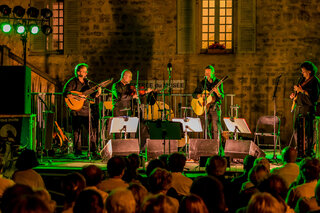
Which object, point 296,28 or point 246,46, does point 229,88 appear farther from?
point 296,28

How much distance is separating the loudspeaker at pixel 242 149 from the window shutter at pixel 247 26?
5.59 metres

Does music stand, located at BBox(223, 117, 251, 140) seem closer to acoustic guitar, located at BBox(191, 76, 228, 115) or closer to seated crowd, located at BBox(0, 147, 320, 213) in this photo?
acoustic guitar, located at BBox(191, 76, 228, 115)

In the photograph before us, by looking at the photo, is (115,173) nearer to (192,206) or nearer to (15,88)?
(192,206)

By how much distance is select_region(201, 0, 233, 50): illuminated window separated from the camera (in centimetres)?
1382

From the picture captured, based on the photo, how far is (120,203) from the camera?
2988 millimetres

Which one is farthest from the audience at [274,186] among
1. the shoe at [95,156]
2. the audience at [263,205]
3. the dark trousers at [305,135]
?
the shoe at [95,156]

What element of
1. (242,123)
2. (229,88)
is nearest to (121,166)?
(242,123)

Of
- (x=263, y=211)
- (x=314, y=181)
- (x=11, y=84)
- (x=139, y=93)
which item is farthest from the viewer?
(x=139, y=93)

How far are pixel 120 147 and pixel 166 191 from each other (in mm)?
4232

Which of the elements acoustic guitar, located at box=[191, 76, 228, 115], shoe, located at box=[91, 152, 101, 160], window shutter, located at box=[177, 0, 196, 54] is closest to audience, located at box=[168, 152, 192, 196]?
shoe, located at box=[91, 152, 101, 160]

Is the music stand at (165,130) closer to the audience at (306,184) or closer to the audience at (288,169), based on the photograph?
the audience at (288,169)

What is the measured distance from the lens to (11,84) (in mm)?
8422

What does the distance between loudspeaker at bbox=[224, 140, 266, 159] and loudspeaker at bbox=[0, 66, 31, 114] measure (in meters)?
3.92

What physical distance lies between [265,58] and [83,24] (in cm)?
570
